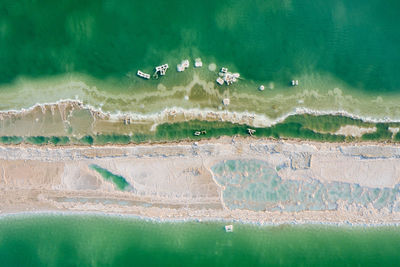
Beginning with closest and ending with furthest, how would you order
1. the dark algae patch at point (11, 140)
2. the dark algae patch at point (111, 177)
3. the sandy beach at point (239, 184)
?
the sandy beach at point (239, 184) < the dark algae patch at point (111, 177) < the dark algae patch at point (11, 140)

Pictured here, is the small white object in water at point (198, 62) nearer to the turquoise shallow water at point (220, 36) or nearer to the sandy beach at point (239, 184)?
the turquoise shallow water at point (220, 36)

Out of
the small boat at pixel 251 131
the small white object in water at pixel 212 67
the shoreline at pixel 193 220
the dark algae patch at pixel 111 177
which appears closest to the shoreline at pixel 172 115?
the small boat at pixel 251 131

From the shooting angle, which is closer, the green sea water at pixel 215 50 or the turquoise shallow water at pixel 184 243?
the turquoise shallow water at pixel 184 243

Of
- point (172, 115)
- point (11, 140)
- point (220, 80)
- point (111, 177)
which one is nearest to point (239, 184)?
point (172, 115)

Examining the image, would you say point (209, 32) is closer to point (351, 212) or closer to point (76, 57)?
point (76, 57)

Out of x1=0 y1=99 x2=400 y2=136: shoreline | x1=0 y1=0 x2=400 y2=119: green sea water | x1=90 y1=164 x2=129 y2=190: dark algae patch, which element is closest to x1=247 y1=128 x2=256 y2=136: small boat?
x1=0 y1=99 x2=400 y2=136: shoreline
